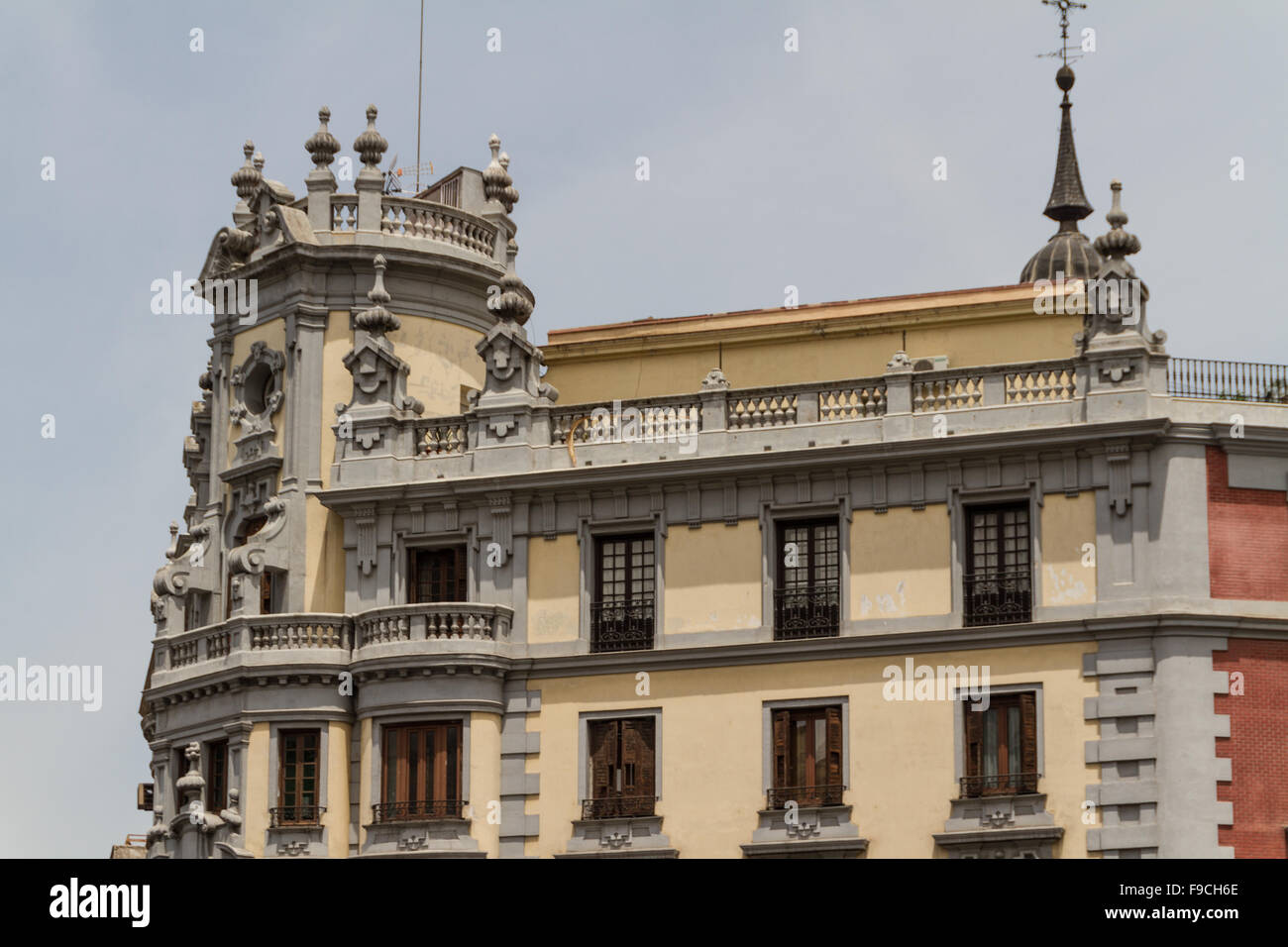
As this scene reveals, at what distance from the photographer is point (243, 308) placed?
6166 cm

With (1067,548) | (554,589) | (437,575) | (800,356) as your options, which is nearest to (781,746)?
(554,589)

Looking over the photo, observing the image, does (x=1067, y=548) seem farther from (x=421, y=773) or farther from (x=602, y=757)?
(x=421, y=773)

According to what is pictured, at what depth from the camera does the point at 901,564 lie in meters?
53.6

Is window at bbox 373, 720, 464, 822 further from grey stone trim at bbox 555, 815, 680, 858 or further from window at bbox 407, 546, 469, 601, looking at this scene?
window at bbox 407, 546, 469, 601

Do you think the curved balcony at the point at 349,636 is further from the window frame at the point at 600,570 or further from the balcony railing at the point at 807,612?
the balcony railing at the point at 807,612

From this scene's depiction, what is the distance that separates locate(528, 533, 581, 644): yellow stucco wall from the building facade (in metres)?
0.06

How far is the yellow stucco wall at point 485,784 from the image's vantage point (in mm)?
54406

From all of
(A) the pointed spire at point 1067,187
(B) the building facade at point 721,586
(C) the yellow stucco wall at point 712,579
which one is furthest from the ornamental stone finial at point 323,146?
(A) the pointed spire at point 1067,187

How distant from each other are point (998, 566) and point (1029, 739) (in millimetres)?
3501

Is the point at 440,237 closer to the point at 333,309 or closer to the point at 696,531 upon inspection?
the point at 333,309

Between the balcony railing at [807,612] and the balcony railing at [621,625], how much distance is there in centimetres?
271

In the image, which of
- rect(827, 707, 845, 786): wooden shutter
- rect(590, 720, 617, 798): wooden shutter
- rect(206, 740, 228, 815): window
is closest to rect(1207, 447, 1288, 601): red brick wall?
rect(827, 707, 845, 786): wooden shutter

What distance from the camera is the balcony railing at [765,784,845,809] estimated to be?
52844 mm
